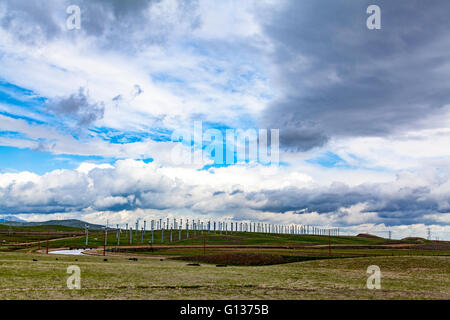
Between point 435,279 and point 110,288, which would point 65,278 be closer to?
point 110,288

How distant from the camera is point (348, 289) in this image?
4309 centimetres

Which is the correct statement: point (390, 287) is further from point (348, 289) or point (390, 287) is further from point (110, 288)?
point (110, 288)

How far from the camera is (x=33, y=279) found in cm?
4359
